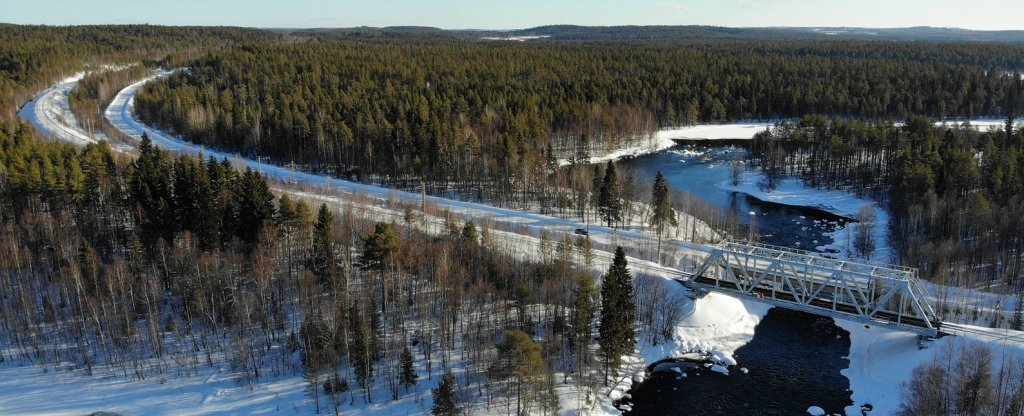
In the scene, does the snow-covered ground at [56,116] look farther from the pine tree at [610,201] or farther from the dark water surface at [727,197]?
the dark water surface at [727,197]

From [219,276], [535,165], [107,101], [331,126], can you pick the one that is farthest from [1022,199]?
[107,101]

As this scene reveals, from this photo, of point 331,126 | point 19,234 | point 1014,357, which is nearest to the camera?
point 1014,357

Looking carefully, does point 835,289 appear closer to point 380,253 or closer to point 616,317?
point 616,317

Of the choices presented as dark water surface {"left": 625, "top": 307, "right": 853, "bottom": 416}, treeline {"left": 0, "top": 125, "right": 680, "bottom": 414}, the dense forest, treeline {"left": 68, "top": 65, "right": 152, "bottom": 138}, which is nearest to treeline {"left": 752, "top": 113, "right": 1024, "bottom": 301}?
the dense forest

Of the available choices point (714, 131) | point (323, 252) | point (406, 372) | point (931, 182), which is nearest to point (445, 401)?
point (406, 372)

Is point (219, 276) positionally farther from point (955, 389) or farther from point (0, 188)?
point (955, 389)

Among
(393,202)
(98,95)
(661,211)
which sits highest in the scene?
(98,95)
